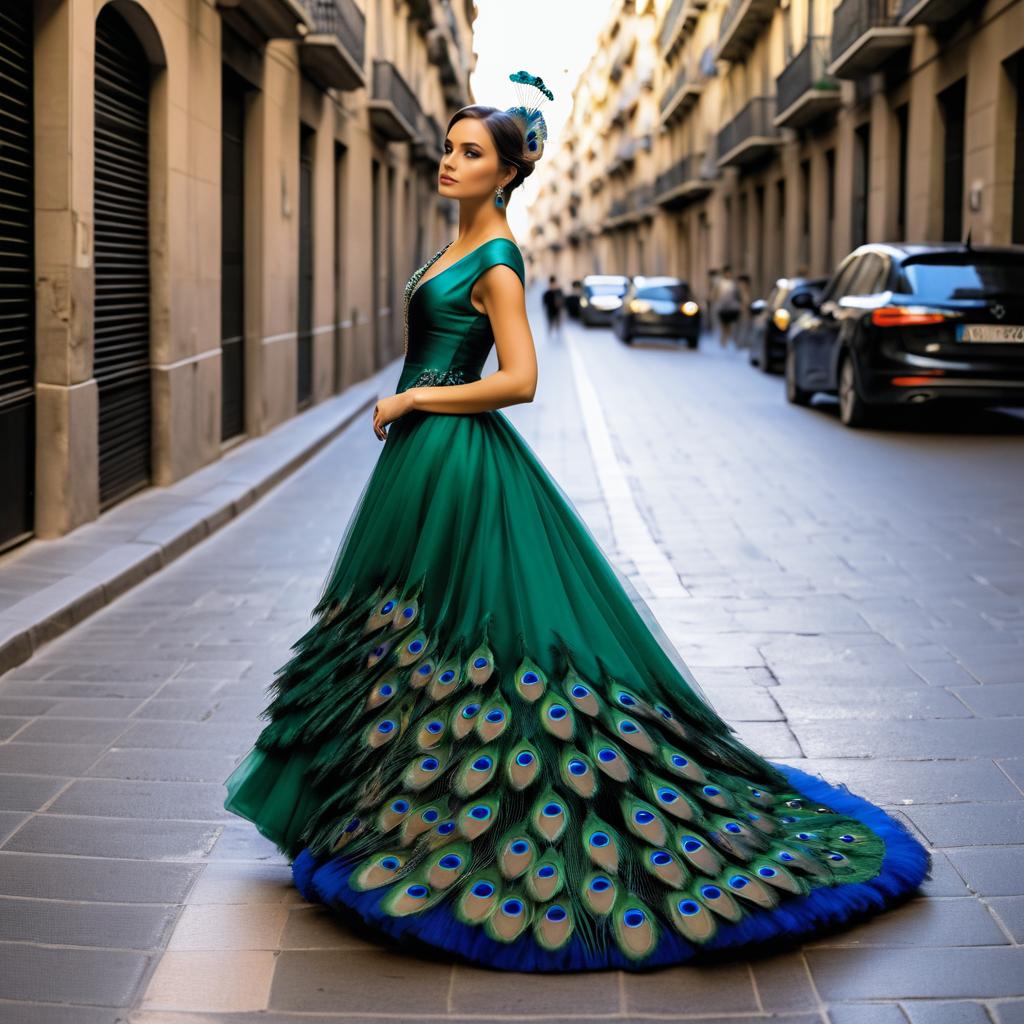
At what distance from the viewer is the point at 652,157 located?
6094 centimetres

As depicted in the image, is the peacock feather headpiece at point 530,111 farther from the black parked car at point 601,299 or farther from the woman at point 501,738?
the black parked car at point 601,299

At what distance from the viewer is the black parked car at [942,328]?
42.7 ft

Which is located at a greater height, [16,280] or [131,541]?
[16,280]

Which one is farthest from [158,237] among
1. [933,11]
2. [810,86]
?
[810,86]

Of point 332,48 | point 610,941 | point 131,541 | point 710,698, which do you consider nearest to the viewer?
point 610,941

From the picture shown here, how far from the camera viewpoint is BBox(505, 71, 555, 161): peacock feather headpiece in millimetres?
3383

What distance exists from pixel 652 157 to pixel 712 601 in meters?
56.3

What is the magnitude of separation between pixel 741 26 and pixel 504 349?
34402 millimetres

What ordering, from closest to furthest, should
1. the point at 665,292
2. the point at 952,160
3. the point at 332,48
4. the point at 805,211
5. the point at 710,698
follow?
the point at 710,698
the point at 332,48
the point at 952,160
the point at 805,211
the point at 665,292

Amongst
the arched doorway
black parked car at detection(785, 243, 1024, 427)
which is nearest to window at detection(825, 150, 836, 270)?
black parked car at detection(785, 243, 1024, 427)

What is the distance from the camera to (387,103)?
23094 millimetres

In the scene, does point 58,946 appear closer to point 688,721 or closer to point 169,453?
point 688,721

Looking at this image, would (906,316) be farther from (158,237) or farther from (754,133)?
(754,133)

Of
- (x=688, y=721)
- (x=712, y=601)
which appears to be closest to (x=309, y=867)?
(x=688, y=721)
